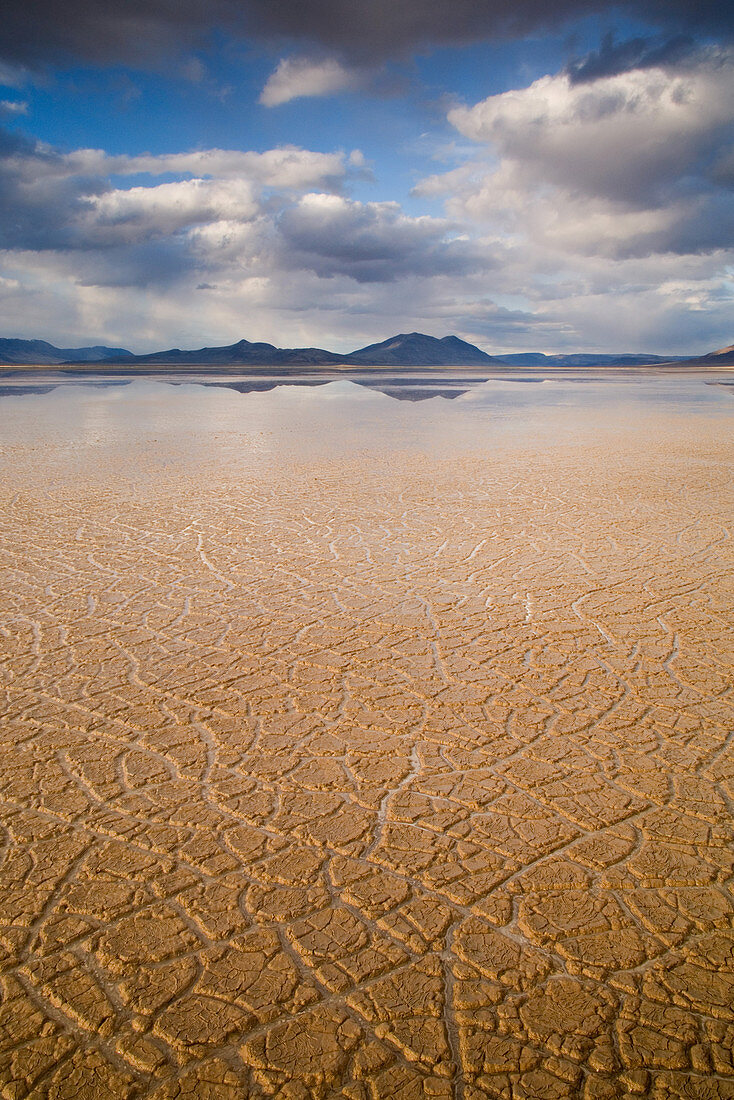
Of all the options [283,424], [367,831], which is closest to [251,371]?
[283,424]

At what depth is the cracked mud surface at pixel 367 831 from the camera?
60.1 inches

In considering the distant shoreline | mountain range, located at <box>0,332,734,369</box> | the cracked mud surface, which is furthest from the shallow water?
mountain range, located at <box>0,332,734,369</box>

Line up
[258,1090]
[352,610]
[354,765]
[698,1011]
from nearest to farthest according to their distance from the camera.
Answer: [258,1090], [698,1011], [354,765], [352,610]

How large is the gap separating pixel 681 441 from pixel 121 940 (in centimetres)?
1140

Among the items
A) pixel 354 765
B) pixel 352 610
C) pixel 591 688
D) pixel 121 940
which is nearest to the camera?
pixel 121 940

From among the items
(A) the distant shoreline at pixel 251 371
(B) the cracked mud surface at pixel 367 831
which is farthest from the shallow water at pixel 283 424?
(A) the distant shoreline at pixel 251 371

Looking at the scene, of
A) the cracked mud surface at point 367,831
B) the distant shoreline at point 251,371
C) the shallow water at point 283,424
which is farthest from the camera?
the distant shoreline at point 251,371

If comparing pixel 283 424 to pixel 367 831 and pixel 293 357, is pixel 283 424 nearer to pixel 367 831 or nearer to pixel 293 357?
pixel 367 831

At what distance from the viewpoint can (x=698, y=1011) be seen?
5.25 feet

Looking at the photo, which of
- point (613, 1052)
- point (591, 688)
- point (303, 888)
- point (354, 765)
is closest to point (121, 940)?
point (303, 888)

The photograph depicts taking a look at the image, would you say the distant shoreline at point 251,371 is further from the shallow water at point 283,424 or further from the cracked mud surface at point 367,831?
the cracked mud surface at point 367,831

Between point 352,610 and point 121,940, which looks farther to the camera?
point 352,610

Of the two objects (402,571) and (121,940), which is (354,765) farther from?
(402,571)

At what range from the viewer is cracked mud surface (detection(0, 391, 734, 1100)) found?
1.53 meters
